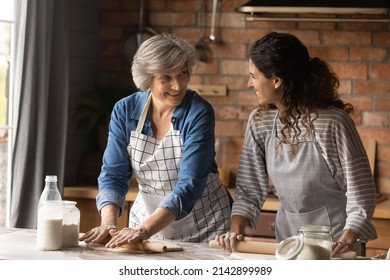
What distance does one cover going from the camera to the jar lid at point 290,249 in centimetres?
189

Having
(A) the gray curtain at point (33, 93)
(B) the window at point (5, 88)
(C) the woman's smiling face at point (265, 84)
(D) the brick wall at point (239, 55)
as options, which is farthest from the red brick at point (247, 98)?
(C) the woman's smiling face at point (265, 84)

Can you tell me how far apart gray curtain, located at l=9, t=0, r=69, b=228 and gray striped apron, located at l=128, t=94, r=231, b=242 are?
87 cm

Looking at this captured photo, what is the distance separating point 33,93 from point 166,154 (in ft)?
3.49

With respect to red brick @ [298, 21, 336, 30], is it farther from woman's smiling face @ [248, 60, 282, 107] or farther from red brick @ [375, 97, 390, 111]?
woman's smiling face @ [248, 60, 282, 107]

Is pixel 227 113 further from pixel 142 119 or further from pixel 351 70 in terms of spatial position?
pixel 142 119

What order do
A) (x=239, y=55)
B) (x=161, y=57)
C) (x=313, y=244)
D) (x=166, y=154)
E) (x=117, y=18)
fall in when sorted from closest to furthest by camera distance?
(x=313, y=244)
(x=161, y=57)
(x=166, y=154)
(x=239, y=55)
(x=117, y=18)

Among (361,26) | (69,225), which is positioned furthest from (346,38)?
(69,225)

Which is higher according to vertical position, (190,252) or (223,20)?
(223,20)

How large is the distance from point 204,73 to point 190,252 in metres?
1.80

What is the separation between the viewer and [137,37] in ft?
12.8

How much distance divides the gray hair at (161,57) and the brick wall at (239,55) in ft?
4.70
